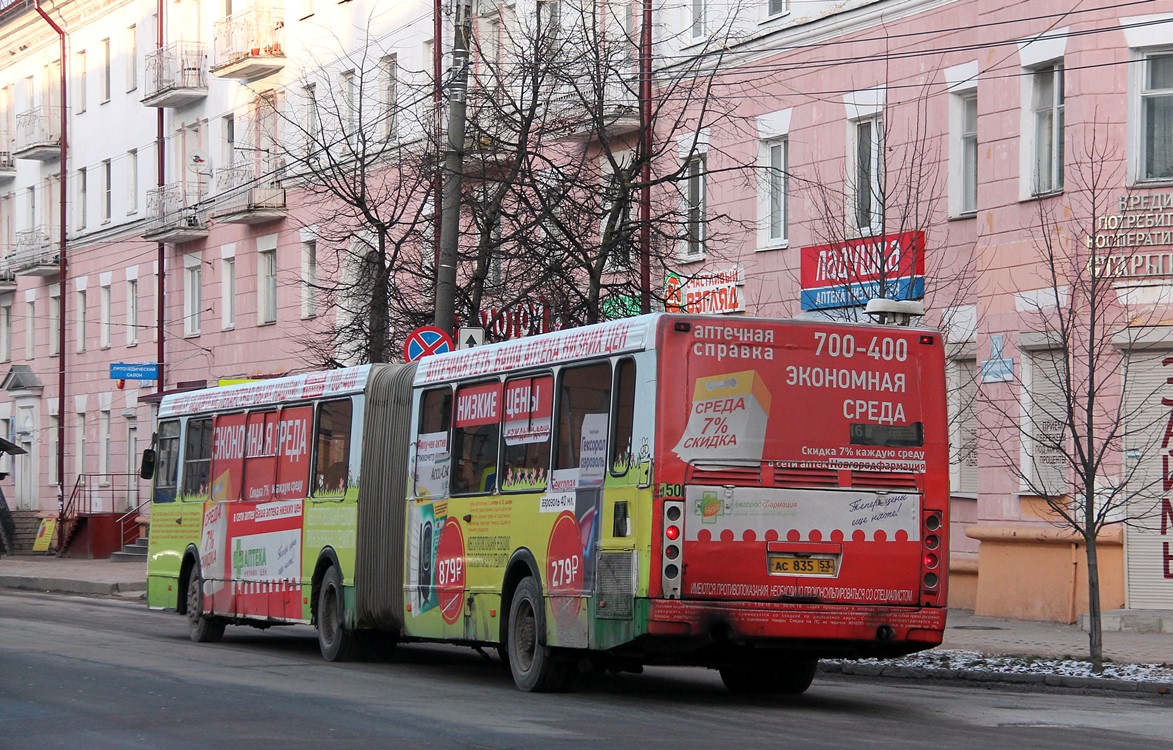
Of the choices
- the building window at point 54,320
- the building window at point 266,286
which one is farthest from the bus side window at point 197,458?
the building window at point 54,320

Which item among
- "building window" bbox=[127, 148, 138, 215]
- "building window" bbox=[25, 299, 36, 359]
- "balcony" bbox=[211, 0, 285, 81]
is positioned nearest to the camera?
"balcony" bbox=[211, 0, 285, 81]

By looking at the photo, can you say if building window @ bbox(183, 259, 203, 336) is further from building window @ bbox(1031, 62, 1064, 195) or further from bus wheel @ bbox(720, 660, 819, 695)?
bus wheel @ bbox(720, 660, 819, 695)

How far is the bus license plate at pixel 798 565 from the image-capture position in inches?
539

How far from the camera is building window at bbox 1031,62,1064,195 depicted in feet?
78.4

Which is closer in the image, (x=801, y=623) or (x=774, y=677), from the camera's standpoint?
(x=801, y=623)

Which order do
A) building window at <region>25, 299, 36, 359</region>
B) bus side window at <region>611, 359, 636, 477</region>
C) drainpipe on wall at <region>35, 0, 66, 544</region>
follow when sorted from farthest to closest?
building window at <region>25, 299, 36, 359</region> < drainpipe on wall at <region>35, 0, 66, 544</region> < bus side window at <region>611, 359, 636, 477</region>

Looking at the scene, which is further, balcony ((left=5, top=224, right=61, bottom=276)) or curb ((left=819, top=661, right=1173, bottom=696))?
balcony ((left=5, top=224, right=61, bottom=276))

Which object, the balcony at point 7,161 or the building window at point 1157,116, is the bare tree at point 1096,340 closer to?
the building window at point 1157,116

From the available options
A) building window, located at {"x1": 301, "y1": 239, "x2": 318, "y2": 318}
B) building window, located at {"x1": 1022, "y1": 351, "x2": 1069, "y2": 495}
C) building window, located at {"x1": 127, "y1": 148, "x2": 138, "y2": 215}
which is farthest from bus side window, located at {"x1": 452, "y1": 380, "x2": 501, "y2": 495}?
building window, located at {"x1": 127, "y1": 148, "x2": 138, "y2": 215}

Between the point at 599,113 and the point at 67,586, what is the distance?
57.5ft

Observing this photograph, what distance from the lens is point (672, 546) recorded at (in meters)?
13.5

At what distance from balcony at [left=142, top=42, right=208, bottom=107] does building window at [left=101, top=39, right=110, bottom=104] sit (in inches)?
178

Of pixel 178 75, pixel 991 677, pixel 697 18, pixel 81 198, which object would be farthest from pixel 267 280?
pixel 991 677

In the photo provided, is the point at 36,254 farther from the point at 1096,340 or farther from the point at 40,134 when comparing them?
the point at 1096,340
